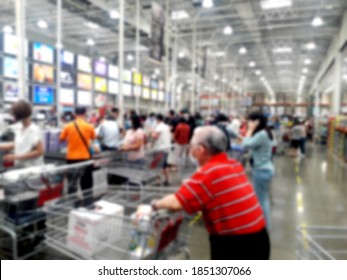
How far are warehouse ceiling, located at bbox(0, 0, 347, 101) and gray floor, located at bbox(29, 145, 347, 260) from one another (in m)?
5.65

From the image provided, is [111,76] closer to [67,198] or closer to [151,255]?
[67,198]

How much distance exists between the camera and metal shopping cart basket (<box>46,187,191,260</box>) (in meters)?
1.98

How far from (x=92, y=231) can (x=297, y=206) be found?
14.4ft

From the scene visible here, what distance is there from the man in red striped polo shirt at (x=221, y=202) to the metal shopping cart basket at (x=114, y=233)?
26 centimetres

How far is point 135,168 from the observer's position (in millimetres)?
4418

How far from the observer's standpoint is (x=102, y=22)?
13539 mm

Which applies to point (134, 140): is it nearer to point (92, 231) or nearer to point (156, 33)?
point (92, 231)

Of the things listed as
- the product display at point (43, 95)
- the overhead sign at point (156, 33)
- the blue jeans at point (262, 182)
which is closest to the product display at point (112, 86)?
the overhead sign at point (156, 33)

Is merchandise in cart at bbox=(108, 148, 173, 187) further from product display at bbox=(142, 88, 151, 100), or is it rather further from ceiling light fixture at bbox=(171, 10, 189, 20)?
ceiling light fixture at bbox=(171, 10, 189, 20)

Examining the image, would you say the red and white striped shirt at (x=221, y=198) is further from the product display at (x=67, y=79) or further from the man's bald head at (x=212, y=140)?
the product display at (x=67, y=79)

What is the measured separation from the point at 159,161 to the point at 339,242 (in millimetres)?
2800

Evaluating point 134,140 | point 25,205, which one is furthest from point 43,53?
point 25,205

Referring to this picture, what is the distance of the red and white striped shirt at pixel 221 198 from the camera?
5.30 feet

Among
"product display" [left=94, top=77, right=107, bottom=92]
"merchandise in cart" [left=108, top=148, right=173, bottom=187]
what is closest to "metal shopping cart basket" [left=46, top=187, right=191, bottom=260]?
"merchandise in cart" [left=108, top=148, right=173, bottom=187]
